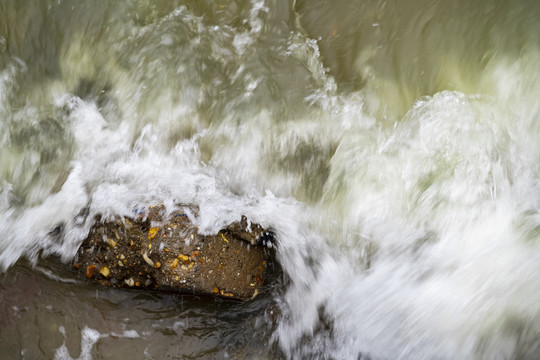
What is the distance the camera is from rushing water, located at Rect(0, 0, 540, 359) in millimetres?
2857

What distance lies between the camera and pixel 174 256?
279 cm

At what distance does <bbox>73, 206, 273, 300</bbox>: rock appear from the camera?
2.80 m

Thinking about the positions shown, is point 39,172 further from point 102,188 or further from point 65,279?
point 65,279

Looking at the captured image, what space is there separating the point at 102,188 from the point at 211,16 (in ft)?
4.94

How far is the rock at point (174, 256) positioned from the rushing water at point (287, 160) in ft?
0.37

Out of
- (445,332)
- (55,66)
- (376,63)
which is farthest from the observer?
(55,66)

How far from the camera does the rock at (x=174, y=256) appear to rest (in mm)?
2797

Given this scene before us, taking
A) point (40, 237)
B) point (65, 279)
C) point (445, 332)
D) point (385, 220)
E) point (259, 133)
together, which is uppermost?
point (259, 133)

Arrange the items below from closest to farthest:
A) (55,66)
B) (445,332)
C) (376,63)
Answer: (445,332)
(376,63)
(55,66)

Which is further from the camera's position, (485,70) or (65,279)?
(65,279)

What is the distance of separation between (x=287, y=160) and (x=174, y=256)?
104cm

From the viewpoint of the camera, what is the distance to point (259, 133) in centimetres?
310

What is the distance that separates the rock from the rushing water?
114 millimetres

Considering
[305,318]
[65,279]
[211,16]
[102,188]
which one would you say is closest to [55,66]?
[102,188]
